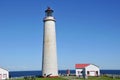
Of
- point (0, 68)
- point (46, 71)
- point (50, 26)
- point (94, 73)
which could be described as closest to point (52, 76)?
point (46, 71)

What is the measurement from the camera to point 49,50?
145 ft

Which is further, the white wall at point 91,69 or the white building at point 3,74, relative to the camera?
the white wall at point 91,69

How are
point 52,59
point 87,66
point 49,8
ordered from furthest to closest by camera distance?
1. point 87,66
2. point 49,8
3. point 52,59

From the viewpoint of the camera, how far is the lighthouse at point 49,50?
4406 cm

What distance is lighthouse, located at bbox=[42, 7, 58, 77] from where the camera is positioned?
1735 inches

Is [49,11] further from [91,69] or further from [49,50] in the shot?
[91,69]

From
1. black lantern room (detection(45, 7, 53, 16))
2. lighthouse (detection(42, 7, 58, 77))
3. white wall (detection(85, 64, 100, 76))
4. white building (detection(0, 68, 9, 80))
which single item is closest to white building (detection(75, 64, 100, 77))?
white wall (detection(85, 64, 100, 76))

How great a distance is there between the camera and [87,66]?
57.2m

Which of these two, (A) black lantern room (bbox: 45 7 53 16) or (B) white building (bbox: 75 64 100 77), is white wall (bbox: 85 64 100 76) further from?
(A) black lantern room (bbox: 45 7 53 16)

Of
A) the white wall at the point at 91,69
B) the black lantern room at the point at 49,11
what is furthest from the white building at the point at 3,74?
the white wall at the point at 91,69

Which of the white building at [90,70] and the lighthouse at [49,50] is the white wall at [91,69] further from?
the lighthouse at [49,50]

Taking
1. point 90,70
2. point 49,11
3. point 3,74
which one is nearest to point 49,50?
point 49,11

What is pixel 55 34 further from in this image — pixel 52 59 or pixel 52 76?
pixel 52 76

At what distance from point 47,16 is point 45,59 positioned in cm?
820
